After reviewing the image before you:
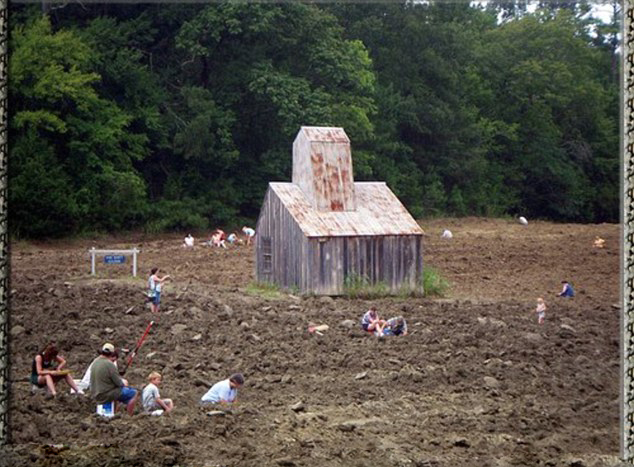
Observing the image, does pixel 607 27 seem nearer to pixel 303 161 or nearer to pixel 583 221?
pixel 583 221

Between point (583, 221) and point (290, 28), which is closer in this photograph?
point (290, 28)

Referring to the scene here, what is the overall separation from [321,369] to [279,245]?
996 cm

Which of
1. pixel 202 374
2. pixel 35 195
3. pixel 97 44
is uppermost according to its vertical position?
pixel 97 44

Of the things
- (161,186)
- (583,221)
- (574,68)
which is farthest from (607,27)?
(161,186)

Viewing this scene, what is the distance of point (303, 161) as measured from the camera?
84.6ft

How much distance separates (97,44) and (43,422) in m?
26.6

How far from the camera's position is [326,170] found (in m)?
25.4

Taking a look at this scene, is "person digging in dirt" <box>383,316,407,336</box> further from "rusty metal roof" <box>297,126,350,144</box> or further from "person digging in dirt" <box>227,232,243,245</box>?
"person digging in dirt" <box>227,232,243,245</box>

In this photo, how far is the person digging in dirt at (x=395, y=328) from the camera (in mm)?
19281

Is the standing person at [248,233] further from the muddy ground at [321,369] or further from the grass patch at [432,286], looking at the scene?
the grass patch at [432,286]

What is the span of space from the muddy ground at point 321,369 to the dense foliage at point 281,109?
132 inches

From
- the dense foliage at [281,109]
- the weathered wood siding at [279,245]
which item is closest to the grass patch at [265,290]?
the weathered wood siding at [279,245]

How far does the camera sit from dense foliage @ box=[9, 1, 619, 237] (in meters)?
32.3

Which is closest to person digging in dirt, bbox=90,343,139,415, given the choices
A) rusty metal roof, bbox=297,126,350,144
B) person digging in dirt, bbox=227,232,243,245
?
rusty metal roof, bbox=297,126,350,144
